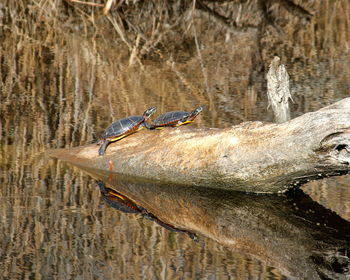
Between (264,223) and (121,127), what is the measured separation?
156 centimetres

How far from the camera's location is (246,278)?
148 inches

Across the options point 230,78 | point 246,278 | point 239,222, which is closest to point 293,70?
point 230,78

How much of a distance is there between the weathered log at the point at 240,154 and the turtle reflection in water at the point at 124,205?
34 centimetres

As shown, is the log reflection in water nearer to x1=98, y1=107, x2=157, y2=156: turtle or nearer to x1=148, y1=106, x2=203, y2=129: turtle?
x1=98, y1=107, x2=157, y2=156: turtle

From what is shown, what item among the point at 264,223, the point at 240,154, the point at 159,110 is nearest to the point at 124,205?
the point at 240,154

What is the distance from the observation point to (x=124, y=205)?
4914 millimetres

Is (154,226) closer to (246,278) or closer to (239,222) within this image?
(239,222)

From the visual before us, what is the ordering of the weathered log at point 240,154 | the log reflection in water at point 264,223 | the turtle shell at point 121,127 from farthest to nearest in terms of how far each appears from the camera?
1. the turtle shell at point 121,127
2. the weathered log at point 240,154
3. the log reflection in water at point 264,223

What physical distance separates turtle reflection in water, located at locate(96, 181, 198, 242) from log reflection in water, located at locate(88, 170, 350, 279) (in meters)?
0.05

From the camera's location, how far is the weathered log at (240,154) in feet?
14.6

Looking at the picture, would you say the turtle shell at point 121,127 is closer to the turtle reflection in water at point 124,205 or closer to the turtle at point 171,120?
the turtle at point 171,120

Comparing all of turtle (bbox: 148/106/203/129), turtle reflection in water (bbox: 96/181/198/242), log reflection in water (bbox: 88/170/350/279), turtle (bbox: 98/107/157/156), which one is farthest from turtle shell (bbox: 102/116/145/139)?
turtle reflection in water (bbox: 96/181/198/242)

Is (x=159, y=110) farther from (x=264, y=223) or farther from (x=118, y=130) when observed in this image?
(x=264, y=223)

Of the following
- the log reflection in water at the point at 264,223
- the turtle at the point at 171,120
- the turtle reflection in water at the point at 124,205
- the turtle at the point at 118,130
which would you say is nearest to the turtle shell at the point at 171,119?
the turtle at the point at 171,120
